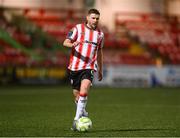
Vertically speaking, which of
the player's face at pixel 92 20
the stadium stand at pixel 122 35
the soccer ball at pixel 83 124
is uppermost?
the player's face at pixel 92 20

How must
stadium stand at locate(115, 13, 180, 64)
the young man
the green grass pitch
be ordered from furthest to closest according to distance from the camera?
1. stadium stand at locate(115, 13, 180, 64)
2. the young man
3. the green grass pitch

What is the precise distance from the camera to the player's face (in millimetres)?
9625

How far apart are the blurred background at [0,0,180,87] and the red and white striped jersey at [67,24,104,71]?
16.1 m

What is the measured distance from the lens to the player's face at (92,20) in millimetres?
9625

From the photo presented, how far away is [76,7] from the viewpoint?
3316cm

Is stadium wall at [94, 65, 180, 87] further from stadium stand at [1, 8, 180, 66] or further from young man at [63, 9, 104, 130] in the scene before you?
young man at [63, 9, 104, 130]

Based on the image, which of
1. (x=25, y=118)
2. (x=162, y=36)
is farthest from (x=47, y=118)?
(x=162, y=36)

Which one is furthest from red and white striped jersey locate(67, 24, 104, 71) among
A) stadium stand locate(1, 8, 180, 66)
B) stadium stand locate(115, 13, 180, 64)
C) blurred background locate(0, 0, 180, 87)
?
stadium stand locate(115, 13, 180, 64)

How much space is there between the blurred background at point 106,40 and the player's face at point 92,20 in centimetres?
1619

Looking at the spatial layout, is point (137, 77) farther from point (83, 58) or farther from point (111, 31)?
point (83, 58)

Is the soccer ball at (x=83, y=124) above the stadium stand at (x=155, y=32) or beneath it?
above

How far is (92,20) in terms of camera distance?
9.69 meters

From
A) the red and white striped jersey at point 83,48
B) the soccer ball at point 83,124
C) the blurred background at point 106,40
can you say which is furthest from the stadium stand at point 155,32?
the soccer ball at point 83,124

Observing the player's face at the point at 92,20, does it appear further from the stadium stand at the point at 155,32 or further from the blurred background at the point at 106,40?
the stadium stand at the point at 155,32
